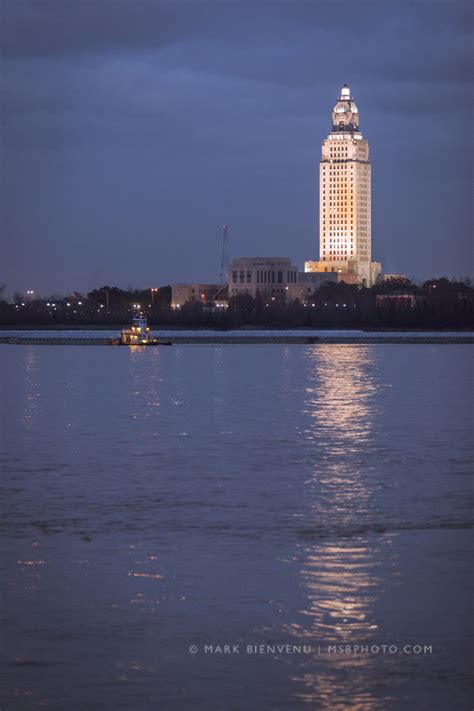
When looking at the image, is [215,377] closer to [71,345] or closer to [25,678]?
[25,678]

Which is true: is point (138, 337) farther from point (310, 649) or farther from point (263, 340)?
point (310, 649)

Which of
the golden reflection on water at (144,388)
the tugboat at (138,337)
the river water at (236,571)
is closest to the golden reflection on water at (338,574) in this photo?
the river water at (236,571)

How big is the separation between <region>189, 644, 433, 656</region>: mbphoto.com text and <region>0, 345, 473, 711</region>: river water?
0.09ft

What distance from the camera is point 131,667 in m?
10.9

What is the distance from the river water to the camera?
34.8ft

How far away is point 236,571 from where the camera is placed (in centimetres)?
1481

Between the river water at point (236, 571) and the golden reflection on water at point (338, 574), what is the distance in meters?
0.03

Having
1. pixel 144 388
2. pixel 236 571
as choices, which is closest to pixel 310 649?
pixel 236 571

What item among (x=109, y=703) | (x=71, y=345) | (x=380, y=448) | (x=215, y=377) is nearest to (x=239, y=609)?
(x=109, y=703)

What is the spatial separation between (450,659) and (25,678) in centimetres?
362

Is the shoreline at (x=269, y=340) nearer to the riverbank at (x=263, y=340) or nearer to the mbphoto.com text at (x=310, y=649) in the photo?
→ the riverbank at (x=263, y=340)

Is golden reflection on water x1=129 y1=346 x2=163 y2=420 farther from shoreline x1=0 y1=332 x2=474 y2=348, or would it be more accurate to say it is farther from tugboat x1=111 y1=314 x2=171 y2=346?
shoreline x1=0 y1=332 x2=474 y2=348

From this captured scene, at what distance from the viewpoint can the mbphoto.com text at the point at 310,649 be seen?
1135cm

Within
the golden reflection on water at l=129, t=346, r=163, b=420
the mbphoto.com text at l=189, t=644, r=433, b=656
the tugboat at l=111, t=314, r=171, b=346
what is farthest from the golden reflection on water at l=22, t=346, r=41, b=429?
the tugboat at l=111, t=314, r=171, b=346
